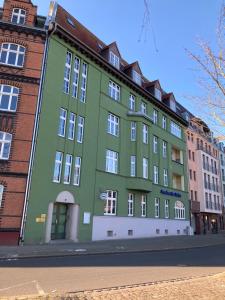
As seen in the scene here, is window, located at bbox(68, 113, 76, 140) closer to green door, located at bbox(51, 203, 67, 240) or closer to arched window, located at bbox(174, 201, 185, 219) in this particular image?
green door, located at bbox(51, 203, 67, 240)

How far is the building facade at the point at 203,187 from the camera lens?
4314cm

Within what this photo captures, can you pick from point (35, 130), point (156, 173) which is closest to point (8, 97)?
point (35, 130)

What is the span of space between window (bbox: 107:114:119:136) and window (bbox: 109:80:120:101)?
6.23ft

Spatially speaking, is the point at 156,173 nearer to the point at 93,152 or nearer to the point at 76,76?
the point at 93,152

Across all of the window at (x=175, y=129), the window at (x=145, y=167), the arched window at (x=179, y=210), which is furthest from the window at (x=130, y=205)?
the window at (x=175, y=129)

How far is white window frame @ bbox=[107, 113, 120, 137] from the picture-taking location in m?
26.9

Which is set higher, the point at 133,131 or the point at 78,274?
the point at 133,131

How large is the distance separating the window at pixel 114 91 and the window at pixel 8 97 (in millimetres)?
9744

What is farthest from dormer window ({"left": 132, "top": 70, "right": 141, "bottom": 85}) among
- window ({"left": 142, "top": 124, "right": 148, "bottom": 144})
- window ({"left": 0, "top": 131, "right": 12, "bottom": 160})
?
window ({"left": 0, "top": 131, "right": 12, "bottom": 160})

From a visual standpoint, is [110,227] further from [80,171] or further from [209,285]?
[209,285]

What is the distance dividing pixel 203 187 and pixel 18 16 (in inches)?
1363

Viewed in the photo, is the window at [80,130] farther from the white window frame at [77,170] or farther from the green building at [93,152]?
the white window frame at [77,170]

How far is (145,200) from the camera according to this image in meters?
29.3

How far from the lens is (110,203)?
82.7 ft
